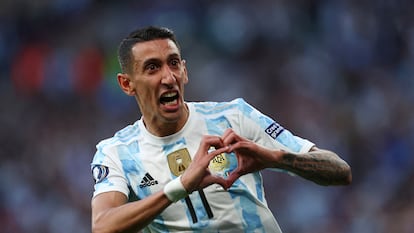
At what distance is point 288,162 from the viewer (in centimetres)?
396

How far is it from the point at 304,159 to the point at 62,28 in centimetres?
879

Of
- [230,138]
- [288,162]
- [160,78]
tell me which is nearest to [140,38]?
[160,78]

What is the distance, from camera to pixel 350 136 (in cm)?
911

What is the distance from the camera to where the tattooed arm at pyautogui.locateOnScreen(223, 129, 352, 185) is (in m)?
3.78

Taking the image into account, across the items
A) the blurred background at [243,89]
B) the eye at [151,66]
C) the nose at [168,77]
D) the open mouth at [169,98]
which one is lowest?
the blurred background at [243,89]

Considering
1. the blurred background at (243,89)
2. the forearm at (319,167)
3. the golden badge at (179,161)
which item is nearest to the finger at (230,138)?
the forearm at (319,167)

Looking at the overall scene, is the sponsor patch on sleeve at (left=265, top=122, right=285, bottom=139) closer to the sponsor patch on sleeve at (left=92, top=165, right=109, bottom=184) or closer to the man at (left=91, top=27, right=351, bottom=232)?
the man at (left=91, top=27, right=351, bottom=232)

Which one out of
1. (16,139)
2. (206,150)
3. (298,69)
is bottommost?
(16,139)

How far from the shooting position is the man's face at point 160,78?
4461 mm

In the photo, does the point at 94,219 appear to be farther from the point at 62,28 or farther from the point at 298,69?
the point at 62,28

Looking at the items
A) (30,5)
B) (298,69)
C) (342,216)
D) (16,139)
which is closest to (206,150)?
(342,216)

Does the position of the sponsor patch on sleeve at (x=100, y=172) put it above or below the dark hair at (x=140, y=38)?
below

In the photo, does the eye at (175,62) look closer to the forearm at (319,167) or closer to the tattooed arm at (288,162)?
the tattooed arm at (288,162)

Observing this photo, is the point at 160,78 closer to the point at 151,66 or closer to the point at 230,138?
the point at 151,66
